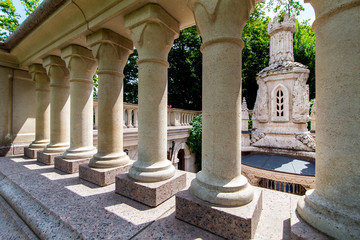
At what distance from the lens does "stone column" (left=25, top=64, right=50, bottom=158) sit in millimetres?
5070

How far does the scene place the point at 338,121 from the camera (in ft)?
4.46

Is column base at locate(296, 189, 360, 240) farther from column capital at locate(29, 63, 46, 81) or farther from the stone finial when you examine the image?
the stone finial

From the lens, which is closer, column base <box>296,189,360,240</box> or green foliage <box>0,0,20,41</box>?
column base <box>296,189,360,240</box>

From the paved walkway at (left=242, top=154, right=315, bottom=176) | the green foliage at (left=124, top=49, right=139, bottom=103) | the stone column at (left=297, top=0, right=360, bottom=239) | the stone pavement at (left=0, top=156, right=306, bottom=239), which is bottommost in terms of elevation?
the paved walkway at (left=242, top=154, right=315, bottom=176)

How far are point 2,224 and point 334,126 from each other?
3.88 m

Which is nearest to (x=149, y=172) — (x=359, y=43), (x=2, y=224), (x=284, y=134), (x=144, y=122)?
(x=144, y=122)

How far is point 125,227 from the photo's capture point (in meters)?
1.93

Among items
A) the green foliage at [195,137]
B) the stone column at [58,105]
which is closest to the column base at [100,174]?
the stone column at [58,105]

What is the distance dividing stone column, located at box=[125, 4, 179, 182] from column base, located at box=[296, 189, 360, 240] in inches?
66.0

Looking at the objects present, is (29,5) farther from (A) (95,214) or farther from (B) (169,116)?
(A) (95,214)

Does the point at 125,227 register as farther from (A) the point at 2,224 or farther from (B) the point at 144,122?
(A) the point at 2,224

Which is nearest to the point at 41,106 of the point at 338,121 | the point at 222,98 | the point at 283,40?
the point at 222,98

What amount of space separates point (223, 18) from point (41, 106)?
17.9 feet

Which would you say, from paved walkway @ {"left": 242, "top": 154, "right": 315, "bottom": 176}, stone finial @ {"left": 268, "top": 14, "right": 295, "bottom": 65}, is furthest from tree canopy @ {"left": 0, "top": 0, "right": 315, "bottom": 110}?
paved walkway @ {"left": 242, "top": 154, "right": 315, "bottom": 176}
